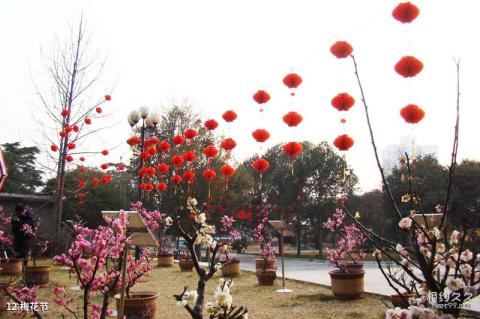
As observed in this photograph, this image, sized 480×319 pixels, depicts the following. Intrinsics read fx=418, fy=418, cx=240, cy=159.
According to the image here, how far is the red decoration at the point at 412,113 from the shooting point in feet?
8.21

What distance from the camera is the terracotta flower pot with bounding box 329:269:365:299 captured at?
9.48m

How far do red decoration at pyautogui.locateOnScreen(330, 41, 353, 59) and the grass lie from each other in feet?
19.6

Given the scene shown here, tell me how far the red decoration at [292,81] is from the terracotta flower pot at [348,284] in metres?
6.60

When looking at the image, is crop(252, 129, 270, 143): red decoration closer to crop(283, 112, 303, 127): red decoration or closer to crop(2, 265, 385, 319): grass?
crop(283, 112, 303, 127): red decoration

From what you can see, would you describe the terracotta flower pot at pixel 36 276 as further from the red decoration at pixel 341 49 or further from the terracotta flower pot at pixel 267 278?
the red decoration at pixel 341 49

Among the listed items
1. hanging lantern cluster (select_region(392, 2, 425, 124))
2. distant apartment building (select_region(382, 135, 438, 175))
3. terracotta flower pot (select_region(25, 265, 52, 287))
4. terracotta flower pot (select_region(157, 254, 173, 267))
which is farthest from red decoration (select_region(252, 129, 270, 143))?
terracotta flower pot (select_region(157, 254, 173, 267))

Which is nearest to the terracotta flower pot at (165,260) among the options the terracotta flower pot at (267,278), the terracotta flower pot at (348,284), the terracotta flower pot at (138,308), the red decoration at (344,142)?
the terracotta flower pot at (267,278)

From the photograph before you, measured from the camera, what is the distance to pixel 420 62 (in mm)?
2525

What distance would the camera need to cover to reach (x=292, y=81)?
162 inches

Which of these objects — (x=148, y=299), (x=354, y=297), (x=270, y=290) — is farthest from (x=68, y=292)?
(x=354, y=297)

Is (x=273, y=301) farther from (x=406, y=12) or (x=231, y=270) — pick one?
(x=406, y=12)

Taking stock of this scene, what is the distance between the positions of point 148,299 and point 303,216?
2494cm

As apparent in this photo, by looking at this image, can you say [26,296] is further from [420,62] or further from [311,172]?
[311,172]

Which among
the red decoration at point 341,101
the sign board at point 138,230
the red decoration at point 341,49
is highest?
the red decoration at point 341,49
